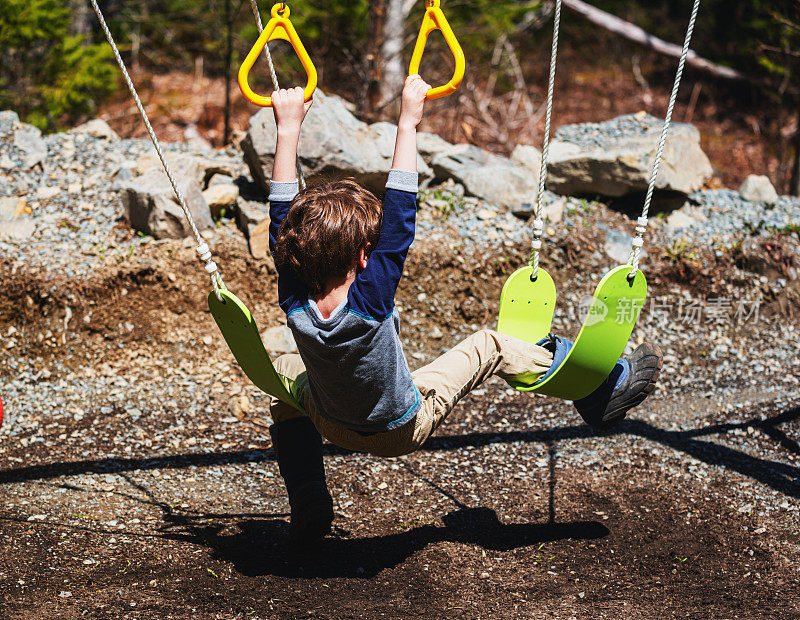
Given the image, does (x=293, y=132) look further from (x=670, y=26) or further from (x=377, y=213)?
(x=670, y=26)

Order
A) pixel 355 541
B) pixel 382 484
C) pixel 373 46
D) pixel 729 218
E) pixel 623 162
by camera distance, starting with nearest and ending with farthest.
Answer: pixel 355 541
pixel 382 484
pixel 623 162
pixel 729 218
pixel 373 46

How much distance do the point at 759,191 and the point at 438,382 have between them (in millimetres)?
4380

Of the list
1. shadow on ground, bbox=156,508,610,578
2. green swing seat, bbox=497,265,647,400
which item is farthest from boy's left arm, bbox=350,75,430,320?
shadow on ground, bbox=156,508,610,578

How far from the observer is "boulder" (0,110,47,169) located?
5.41 metres

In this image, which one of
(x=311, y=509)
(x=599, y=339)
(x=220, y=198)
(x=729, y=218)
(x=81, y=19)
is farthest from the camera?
(x=81, y=19)

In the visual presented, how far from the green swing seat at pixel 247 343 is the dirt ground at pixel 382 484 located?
25.4 inches

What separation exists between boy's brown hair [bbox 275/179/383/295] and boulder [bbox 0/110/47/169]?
4164 mm

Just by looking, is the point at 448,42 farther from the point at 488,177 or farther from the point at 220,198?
the point at 488,177

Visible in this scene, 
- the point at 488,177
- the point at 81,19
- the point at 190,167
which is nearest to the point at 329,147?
the point at 190,167

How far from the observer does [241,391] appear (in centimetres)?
415

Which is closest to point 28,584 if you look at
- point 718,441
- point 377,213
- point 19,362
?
point 377,213

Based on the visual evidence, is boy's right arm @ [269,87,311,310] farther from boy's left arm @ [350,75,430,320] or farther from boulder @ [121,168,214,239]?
boulder @ [121,168,214,239]

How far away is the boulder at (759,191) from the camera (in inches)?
225

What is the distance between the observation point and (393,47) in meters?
7.79
